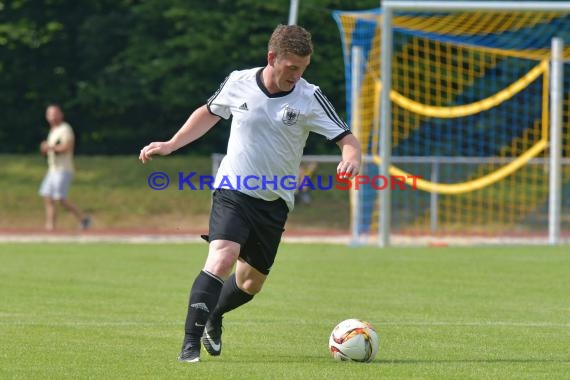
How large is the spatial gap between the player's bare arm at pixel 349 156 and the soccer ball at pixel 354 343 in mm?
962

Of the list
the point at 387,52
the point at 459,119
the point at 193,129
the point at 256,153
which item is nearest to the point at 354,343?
the point at 256,153

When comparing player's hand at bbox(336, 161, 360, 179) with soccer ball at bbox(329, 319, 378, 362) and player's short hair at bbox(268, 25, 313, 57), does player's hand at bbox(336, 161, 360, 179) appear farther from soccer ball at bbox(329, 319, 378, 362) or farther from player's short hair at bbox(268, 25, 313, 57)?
soccer ball at bbox(329, 319, 378, 362)

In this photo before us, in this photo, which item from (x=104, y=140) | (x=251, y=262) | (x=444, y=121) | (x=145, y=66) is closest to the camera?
(x=251, y=262)

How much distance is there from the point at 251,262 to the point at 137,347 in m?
0.95

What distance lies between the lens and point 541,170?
2650 centimetres

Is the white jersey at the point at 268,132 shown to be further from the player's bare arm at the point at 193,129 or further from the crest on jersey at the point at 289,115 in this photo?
the player's bare arm at the point at 193,129

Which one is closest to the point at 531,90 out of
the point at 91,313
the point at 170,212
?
the point at 170,212

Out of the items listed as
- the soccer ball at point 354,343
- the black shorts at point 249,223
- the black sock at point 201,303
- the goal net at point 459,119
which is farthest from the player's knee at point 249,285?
the goal net at point 459,119

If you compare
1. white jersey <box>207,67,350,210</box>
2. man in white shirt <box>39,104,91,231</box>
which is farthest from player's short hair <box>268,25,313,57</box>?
man in white shirt <box>39,104,91,231</box>

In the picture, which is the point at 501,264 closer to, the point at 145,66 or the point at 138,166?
the point at 138,166

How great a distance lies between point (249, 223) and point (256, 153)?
0.43 m

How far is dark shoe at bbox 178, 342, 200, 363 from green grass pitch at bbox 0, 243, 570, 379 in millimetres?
66

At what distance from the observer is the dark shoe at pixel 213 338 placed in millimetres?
8492

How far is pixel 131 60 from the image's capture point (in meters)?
37.1
